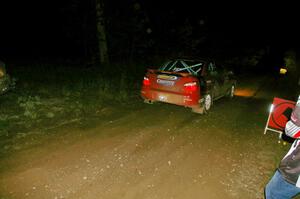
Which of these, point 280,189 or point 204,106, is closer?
point 280,189

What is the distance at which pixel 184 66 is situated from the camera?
911 cm

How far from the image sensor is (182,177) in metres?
4.76

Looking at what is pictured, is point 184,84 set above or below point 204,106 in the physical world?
above

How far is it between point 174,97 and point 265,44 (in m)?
33.6

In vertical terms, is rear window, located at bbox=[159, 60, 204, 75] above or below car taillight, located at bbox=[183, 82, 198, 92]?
above

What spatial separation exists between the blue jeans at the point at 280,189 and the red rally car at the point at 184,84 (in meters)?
5.31

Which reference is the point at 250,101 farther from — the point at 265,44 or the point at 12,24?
the point at 265,44

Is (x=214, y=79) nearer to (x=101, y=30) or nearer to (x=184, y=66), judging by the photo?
(x=184, y=66)

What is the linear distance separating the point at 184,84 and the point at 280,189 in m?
5.48

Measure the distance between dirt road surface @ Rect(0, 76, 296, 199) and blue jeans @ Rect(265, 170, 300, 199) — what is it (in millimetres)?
1483

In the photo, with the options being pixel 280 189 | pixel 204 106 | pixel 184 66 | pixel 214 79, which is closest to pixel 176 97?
pixel 204 106

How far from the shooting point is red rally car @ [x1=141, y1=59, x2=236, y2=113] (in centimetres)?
810

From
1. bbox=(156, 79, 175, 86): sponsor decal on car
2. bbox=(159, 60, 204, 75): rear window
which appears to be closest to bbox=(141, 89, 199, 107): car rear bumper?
bbox=(156, 79, 175, 86): sponsor decal on car

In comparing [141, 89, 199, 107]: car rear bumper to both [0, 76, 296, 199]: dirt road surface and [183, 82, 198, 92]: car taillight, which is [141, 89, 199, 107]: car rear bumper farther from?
[0, 76, 296, 199]: dirt road surface
